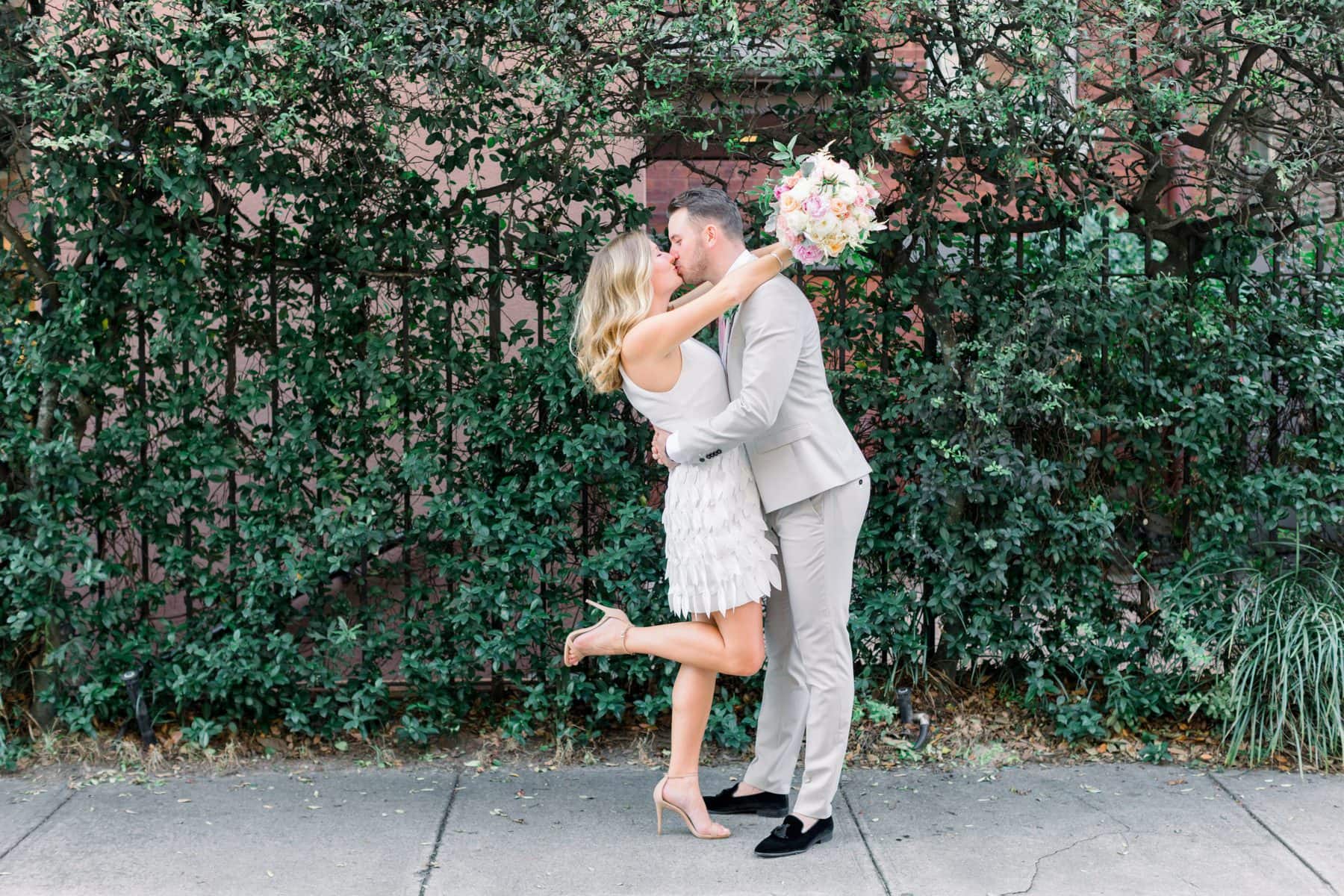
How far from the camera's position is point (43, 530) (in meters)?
4.77

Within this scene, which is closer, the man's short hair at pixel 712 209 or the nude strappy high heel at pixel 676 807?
the man's short hair at pixel 712 209

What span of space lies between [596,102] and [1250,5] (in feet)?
7.64

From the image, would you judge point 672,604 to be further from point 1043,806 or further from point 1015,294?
point 1015,294

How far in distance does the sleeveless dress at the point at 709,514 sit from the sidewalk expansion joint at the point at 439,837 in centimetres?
112

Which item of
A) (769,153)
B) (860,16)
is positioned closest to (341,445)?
(769,153)

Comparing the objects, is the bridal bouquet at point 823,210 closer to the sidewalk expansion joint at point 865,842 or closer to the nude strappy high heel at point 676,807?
the nude strappy high heel at point 676,807

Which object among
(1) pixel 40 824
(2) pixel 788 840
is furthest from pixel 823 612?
(1) pixel 40 824

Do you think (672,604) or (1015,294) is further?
(1015,294)

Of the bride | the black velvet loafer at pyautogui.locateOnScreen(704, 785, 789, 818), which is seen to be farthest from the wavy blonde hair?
the black velvet loafer at pyautogui.locateOnScreen(704, 785, 789, 818)

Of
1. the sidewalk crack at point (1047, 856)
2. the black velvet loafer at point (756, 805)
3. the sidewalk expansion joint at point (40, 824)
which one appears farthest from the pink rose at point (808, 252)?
the sidewalk expansion joint at point (40, 824)

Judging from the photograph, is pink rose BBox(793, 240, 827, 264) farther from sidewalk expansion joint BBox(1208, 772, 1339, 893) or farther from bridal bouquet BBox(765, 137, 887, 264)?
sidewalk expansion joint BBox(1208, 772, 1339, 893)

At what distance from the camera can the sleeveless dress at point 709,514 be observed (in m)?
4.03

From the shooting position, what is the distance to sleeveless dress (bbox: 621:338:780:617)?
4.03 meters

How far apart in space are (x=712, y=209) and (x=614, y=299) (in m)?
0.42
